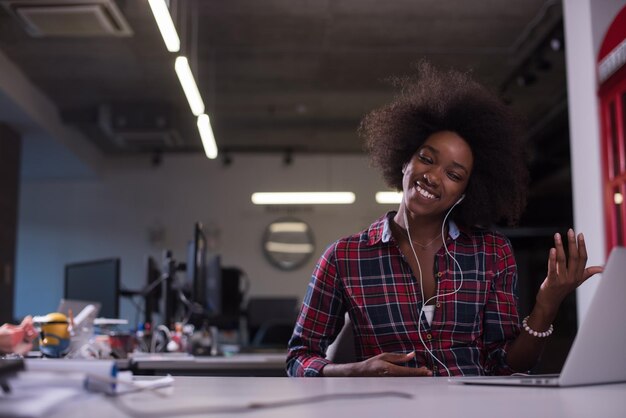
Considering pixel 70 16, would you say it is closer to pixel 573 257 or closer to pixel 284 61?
pixel 284 61

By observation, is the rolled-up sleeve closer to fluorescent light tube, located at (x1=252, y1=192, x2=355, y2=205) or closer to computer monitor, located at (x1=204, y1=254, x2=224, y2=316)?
computer monitor, located at (x1=204, y1=254, x2=224, y2=316)

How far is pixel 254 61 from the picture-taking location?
22.8 ft

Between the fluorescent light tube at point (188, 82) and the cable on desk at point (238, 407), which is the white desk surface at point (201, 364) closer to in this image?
the cable on desk at point (238, 407)

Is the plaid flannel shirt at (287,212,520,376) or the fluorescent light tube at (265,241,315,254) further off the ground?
the fluorescent light tube at (265,241,315,254)

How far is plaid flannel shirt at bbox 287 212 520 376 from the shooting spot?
2047 mm

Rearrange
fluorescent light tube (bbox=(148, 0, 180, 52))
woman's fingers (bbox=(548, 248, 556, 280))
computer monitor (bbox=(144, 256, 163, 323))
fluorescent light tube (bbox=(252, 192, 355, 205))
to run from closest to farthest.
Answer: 1. woman's fingers (bbox=(548, 248, 556, 280))
2. fluorescent light tube (bbox=(148, 0, 180, 52))
3. computer monitor (bbox=(144, 256, 163, 323))
4. fluorescent light tube (bbox=(252, 192, 355, 205))

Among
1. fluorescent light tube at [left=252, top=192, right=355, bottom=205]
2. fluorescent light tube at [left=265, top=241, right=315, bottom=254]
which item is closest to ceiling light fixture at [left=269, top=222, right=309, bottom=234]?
fluorescent light tube at [left=265, top=241, right=315, bottom=254]

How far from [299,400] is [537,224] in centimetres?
1041

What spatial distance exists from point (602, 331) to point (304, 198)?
8819mm

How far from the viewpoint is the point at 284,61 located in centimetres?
696

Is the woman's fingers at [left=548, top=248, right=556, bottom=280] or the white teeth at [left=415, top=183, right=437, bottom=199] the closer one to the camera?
the woman's fingers at [left=548, top=248, right=556, bottom=280]

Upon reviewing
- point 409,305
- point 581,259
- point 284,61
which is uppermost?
point 284,61

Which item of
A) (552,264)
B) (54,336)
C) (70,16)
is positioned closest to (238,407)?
(552,264)

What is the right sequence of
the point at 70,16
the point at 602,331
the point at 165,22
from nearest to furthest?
the point at 602,331
the point at 165,22
the point at 70,16
